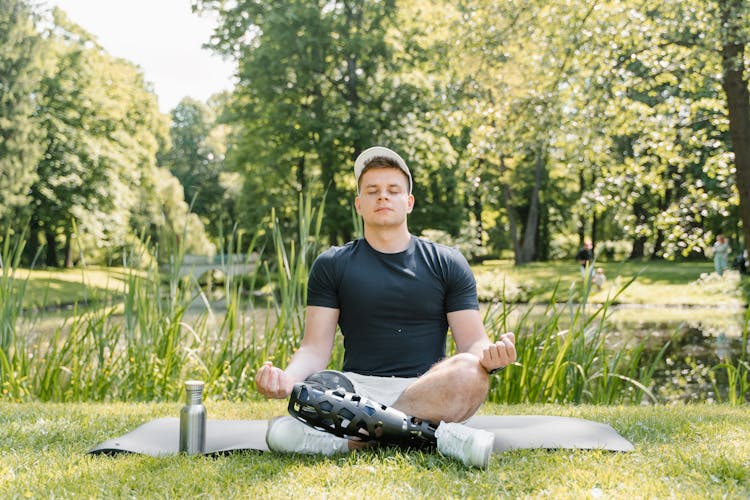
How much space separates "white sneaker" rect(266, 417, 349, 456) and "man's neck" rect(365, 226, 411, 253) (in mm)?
776

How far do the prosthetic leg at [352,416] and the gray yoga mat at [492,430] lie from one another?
359mm

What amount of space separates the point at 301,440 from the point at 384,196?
0.99m

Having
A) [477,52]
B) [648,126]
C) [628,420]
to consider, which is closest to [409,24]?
[477,52]

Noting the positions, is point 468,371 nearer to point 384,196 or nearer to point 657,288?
point 384,196

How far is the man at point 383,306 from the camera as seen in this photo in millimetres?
2686

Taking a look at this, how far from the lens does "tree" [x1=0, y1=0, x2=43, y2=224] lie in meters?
19.5

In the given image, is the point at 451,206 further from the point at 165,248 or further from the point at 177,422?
the point at 177,422

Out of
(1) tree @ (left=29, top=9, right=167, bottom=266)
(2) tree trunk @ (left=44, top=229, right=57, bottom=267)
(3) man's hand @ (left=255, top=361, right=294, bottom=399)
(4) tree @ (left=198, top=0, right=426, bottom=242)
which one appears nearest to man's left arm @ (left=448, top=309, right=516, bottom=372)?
(3) man's hand @ (left=255, top=361, right=294, bottom=399)

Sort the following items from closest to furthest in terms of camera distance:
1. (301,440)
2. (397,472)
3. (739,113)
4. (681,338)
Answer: (397,472) → (301,440) → (739,113) → (681,338)

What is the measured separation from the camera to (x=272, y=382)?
2.35 m

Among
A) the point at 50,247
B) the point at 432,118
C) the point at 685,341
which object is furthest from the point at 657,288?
the point at 50,247

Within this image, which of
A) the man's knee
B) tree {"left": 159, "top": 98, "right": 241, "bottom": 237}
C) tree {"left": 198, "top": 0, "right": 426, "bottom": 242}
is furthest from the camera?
tree {"left": 159, "top": 98, "right": 241, "bottom": 237}

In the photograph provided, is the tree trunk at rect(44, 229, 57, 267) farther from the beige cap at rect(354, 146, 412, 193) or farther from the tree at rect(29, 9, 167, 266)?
the beige cap at rect(354, 146, 412, 193)

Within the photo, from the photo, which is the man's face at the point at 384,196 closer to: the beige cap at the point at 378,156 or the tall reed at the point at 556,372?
the beige cap at the point at 378,156
